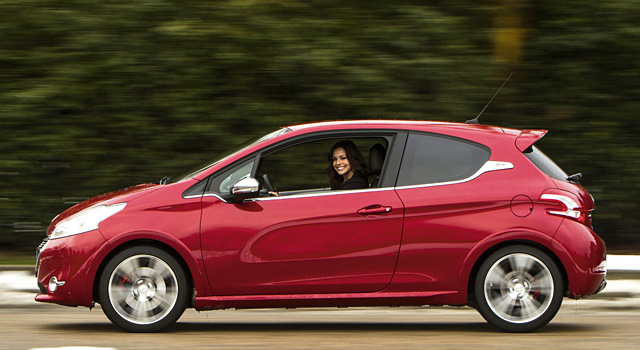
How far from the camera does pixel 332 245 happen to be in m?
7.21

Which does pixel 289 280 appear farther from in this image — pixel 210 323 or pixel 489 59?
pixel 489 59

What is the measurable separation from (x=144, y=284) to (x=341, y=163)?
178cm

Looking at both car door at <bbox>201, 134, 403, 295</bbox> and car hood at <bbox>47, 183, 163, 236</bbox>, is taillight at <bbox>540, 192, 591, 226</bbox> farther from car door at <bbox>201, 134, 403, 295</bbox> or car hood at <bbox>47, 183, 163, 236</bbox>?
car hood at <bbox>47, 183, 163, 236</bbox>

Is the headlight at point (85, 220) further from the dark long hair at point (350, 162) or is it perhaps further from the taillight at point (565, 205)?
the taillight at point (565, 205)

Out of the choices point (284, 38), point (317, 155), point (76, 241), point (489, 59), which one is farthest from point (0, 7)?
point (489, 59)

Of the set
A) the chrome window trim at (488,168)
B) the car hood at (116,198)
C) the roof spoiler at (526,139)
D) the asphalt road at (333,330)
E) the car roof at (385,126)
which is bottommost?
the asphalt road at (333,330)

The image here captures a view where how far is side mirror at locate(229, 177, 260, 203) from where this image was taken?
7.16 m

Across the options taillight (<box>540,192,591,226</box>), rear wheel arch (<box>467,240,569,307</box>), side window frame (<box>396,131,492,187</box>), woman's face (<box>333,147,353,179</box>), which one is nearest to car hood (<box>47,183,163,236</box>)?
woman's face (<box>333,147,353,179</box>)

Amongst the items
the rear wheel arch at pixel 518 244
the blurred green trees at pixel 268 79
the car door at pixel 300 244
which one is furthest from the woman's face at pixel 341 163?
the blurred green trees at pixel 268 79

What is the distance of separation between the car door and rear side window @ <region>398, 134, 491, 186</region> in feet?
0.91

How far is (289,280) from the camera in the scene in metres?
7.22

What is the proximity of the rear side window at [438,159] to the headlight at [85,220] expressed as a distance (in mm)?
2127

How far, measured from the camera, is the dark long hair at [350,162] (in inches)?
302

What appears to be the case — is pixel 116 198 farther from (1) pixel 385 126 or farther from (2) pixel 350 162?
(1) pixel 385 126
